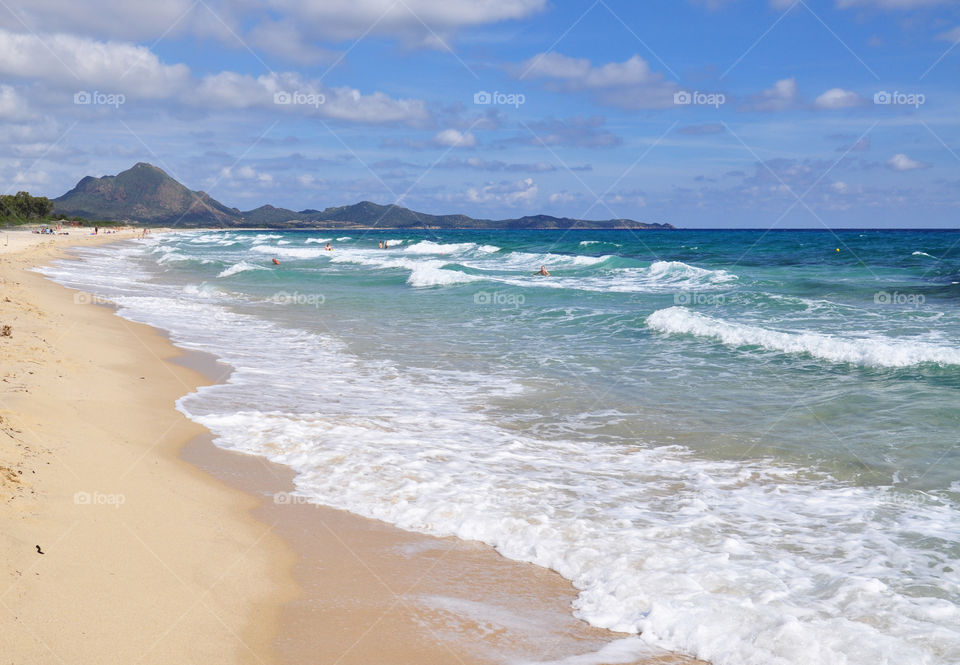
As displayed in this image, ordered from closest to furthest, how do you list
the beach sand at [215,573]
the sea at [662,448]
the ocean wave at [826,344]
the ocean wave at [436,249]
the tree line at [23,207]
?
the beach sand at [215,573] < the sea at [662,448] < the ocean wave at [826,344] < the ocean wave at [436,249] < the tree line at [23,207]

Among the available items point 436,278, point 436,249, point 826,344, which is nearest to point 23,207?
point 436,249

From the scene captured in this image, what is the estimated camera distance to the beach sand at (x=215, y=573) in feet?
12.9

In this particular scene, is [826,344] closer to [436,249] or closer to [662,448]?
[662,448]

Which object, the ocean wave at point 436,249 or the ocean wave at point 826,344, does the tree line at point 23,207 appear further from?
the ocean wave at point 826,344

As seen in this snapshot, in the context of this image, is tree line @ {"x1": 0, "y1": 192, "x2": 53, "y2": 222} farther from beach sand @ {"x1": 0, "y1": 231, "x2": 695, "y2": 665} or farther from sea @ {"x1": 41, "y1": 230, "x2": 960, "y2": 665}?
beach sand @ {"x1": 0, "y1": 231, "x2": 695, "y2": 665}

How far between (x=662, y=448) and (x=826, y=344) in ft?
23.6

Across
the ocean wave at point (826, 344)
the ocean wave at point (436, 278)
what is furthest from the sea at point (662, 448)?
the ocean wave at point (436, 278)

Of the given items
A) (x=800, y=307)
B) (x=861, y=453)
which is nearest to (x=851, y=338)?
(x=800, y=307)

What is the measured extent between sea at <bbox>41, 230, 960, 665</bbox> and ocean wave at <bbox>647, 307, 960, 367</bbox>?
60 mm

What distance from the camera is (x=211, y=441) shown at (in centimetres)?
796

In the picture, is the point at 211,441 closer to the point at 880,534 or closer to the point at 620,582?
the point at 620,582

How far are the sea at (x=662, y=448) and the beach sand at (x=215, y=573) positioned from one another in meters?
0.39

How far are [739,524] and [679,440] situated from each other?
2472mm

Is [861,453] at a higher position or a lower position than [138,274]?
lower
